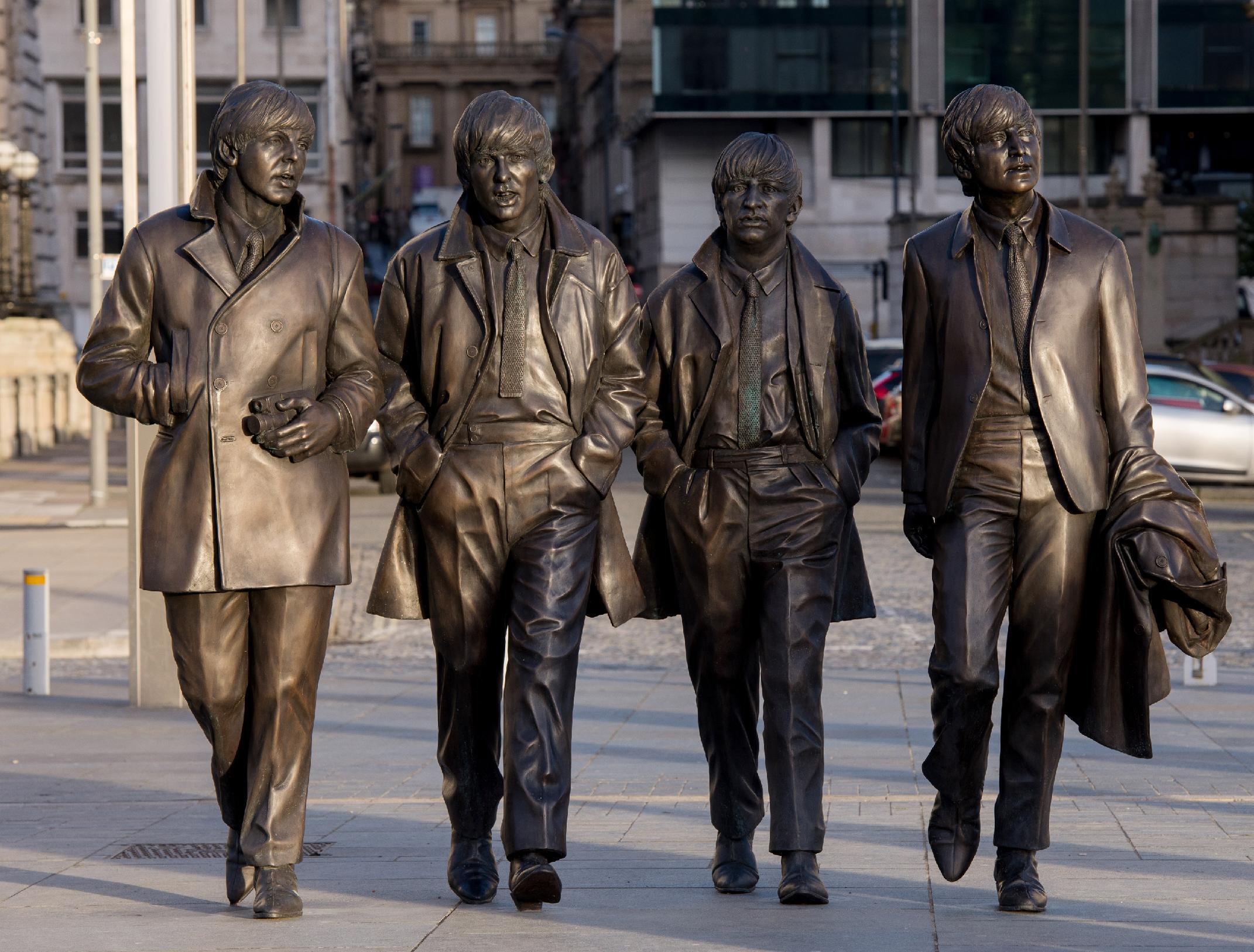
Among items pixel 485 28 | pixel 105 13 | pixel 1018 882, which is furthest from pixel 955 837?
pixel 485 28

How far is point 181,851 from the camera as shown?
744cm

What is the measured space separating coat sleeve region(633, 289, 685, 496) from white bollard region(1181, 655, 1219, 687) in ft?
18.4

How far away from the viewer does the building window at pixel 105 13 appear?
64500 mm

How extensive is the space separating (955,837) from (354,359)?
2260 mm

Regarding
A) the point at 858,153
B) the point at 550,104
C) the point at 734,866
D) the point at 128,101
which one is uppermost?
the point at 550,104

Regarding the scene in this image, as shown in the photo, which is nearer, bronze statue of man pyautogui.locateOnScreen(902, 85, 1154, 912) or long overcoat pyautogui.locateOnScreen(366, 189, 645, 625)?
bronze statue of man pyautogui.locateOnScreen(902, 85, 1154, 912)

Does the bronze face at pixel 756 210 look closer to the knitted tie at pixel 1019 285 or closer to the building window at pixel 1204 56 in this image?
the knitted tie at pixel 1019 285

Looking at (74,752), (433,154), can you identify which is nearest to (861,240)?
(74,752)

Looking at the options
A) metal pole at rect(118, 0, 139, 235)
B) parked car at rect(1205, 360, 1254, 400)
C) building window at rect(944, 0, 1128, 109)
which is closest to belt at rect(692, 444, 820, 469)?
metal pole at rect(118, 0, 139, 235)

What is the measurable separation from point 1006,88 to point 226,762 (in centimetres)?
303

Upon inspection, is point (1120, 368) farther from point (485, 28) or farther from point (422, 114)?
point (485, 28)

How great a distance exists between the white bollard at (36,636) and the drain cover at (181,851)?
430cm

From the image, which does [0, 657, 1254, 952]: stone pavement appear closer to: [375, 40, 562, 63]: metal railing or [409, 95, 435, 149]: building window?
[375, 40, 562, 63]: metal railing

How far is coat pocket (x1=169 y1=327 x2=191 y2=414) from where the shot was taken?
618 cm
